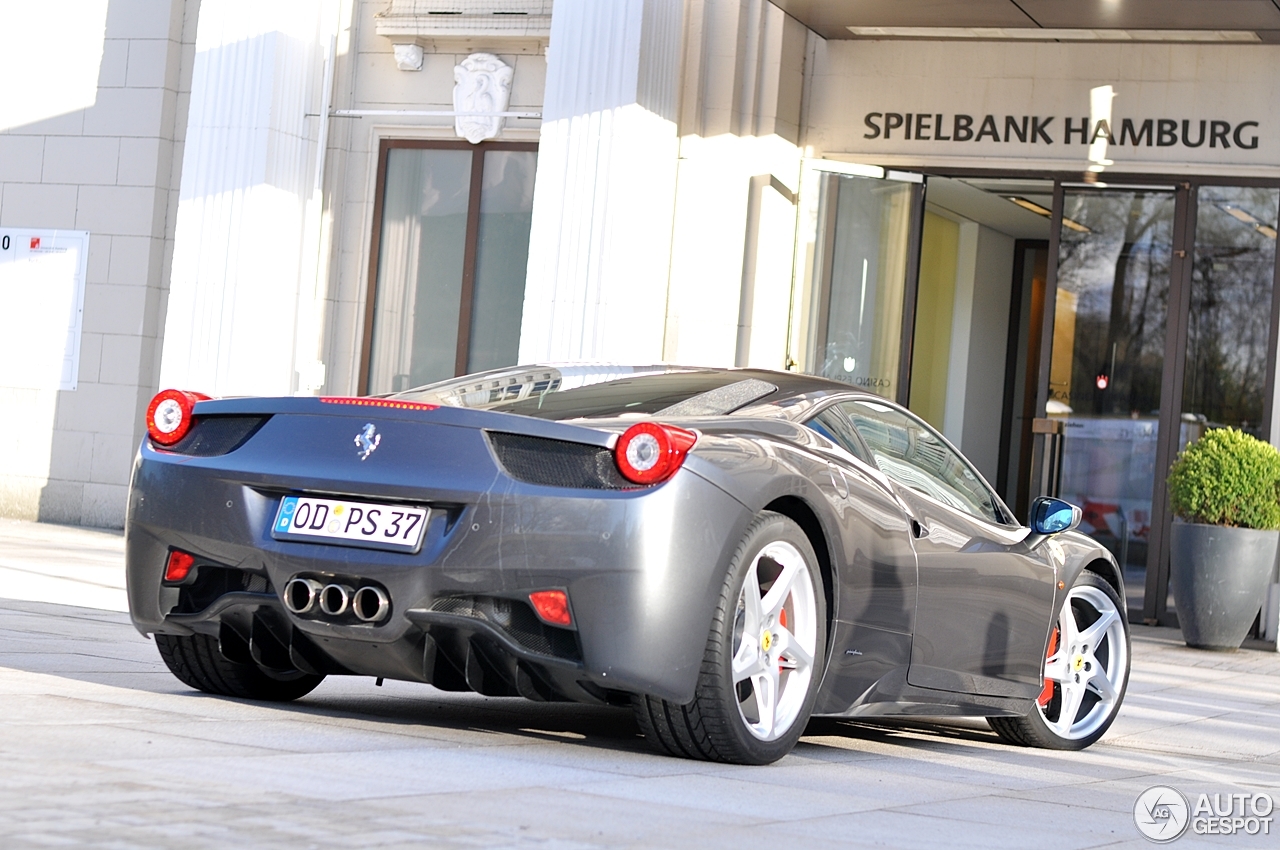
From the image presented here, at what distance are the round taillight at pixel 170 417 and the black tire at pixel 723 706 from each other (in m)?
1.45

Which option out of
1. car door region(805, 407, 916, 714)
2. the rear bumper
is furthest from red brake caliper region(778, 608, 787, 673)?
the rear bumper

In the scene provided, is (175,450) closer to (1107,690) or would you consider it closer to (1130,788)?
(1130,788)

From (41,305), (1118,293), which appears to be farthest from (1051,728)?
(41,305)

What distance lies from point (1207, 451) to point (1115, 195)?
2.34 m

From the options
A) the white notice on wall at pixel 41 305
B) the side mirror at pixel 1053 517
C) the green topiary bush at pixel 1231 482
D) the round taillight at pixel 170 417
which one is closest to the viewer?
the round taillight at pixel 170 417

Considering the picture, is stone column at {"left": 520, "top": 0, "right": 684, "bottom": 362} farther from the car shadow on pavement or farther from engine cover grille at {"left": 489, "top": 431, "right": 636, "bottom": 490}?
engine cover grille at {"left": 489, "top": 431, "right": 636, "bottom": 490}

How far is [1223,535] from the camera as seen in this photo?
36.0ft

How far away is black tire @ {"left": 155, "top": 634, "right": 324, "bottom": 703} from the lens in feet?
16.2

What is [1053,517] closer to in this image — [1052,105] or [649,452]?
[649,452]

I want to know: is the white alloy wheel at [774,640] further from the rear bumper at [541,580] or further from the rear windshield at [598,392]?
the rear windshield at [598,392]

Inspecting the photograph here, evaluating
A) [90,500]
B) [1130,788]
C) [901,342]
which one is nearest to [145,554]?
[1130,788]

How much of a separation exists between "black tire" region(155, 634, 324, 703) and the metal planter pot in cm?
747

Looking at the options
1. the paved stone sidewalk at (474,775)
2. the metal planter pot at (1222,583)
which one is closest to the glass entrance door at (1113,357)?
the metal planter pot at (1222,583)

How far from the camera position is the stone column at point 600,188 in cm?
1175
